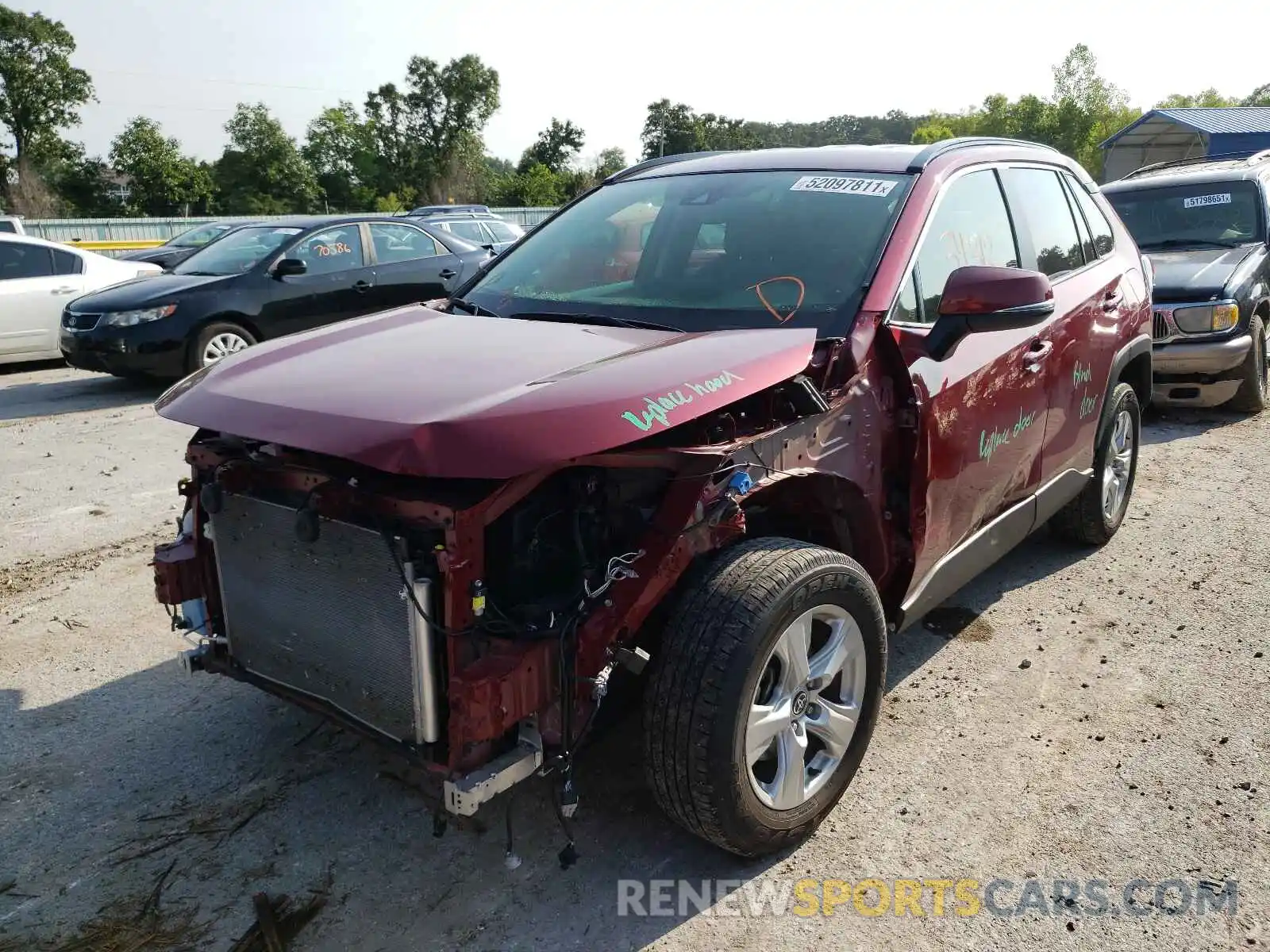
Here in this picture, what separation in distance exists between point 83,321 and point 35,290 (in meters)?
2.11

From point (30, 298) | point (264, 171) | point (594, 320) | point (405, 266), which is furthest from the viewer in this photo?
point (264, 171)

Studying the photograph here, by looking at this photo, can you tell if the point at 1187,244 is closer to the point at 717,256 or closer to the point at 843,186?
the point at 843,186

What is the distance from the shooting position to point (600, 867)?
269 cm

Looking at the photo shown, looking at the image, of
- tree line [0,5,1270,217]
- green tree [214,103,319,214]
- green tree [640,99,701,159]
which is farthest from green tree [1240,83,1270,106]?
green tree [214,103,319,214]

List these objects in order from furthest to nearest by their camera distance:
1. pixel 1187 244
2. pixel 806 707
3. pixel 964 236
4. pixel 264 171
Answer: pixel 264 171, pixel 1187 244, pixel 964 236, pixel 806 707

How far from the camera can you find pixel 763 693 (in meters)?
2.63

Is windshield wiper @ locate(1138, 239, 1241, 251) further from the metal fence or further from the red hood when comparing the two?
the metal fence

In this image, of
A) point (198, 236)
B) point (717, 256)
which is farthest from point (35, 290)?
point (717, 256)

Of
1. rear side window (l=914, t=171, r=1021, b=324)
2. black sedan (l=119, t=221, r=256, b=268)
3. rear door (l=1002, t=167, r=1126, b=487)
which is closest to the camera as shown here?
rear side window (l=914, t=171, r=1021, b=324)

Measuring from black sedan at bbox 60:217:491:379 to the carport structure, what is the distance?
24275 millimetres

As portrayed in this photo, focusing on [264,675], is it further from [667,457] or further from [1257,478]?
[1257,478]

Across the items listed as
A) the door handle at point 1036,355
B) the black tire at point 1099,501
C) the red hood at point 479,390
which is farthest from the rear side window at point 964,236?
the black tire at point 1099,501

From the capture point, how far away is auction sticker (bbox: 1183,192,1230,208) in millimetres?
8398

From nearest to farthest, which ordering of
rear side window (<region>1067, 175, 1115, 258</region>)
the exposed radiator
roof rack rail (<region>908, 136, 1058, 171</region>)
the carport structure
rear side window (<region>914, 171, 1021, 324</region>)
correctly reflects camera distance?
the exposed radiator < rear side window (<region>914, 171, 1021, 324</region>) < roof rack rail (<region>908, 136, 1058, 171</region>) < rear side window (<region>1067, 175, 1115, 258</region>) < the carport structure
